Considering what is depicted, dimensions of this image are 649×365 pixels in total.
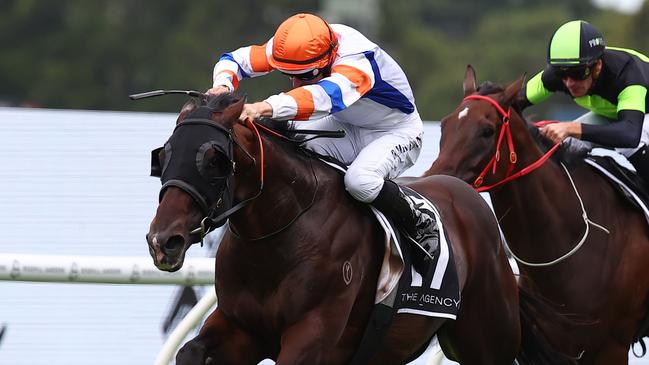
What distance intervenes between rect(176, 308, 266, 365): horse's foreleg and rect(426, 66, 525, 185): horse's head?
1.56 m

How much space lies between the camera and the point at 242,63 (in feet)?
18.6

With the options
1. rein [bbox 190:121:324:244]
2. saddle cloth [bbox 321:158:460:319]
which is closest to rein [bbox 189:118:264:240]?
rein [bbox 190:121:324:244]

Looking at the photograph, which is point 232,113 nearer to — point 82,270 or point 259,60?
point 259,60

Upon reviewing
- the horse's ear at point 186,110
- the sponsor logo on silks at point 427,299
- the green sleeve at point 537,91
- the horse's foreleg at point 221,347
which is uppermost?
the horse's ear at point 186,110

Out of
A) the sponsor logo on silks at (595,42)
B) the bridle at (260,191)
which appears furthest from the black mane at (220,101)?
the sponsor logo on silks at (595,42)

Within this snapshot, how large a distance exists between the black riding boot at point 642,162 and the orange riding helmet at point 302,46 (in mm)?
2214

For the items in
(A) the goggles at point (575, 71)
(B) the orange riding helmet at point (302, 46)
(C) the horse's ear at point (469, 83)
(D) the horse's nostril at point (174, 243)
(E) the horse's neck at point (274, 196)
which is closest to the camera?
(D) the horse's nostril at point (174, 243)

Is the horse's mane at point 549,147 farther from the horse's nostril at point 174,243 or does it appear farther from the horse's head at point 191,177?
the horse's nostril at point 174,243

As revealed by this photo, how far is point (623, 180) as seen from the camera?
6.86 meters

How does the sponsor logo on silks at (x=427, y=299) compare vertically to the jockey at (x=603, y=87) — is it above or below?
below

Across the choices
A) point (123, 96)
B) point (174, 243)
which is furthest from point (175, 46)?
point (174, 243)

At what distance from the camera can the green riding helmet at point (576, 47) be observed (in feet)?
21.8

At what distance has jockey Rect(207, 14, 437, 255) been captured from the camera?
5180mm

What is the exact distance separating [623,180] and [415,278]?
164cm
